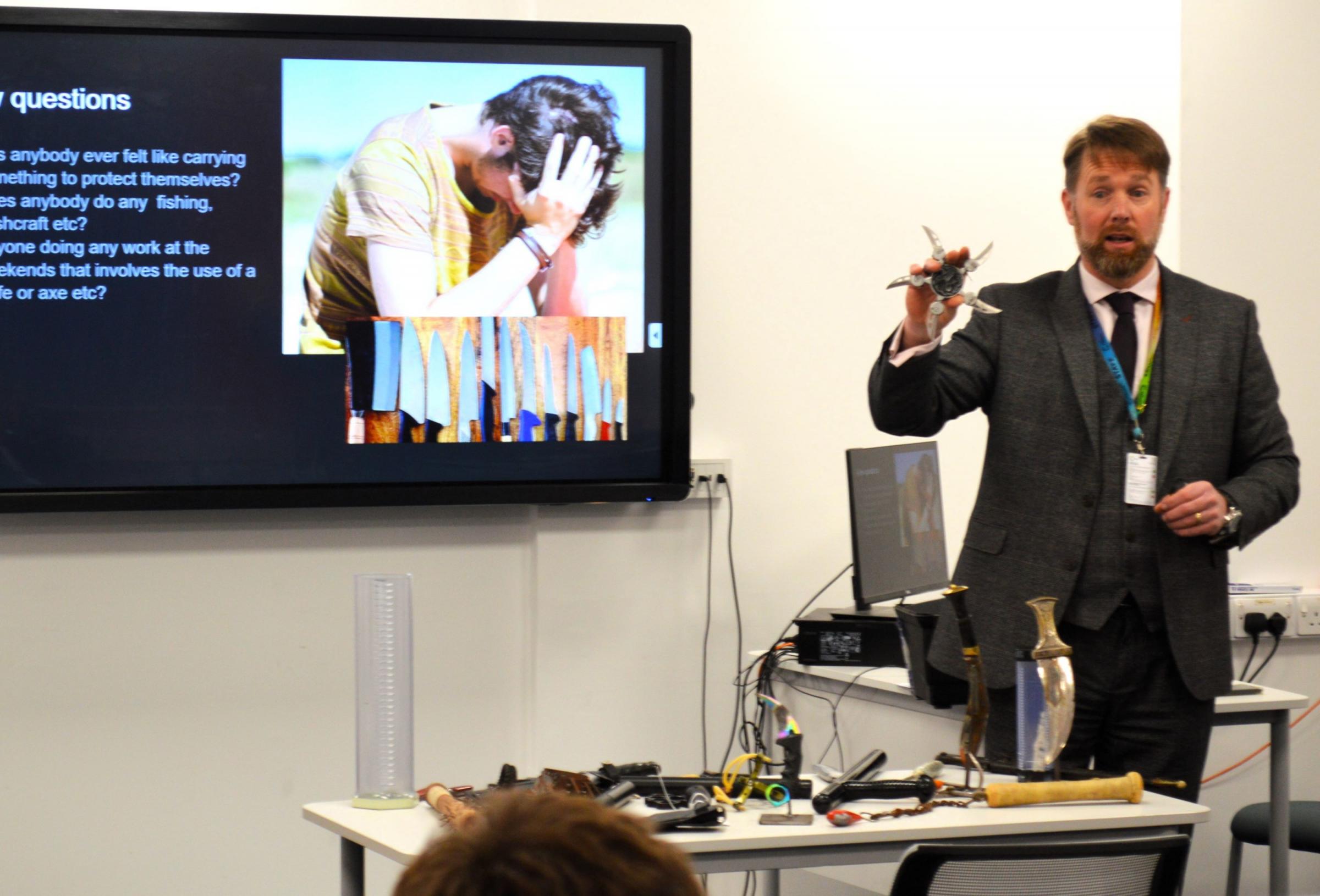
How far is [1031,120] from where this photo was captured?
3.85 metres

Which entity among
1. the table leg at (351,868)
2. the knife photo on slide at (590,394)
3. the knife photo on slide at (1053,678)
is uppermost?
the knife photo on slide at (590,394)

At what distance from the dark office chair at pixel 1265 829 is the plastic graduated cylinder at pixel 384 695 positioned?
2.14m

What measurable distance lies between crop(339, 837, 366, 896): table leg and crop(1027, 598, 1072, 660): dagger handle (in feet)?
3.63

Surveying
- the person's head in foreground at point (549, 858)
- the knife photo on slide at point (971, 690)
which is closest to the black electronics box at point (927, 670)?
the knife photo on slide at point (971, 690)

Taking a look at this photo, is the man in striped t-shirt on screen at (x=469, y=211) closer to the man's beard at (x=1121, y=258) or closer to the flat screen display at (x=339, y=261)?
the flat screen display at (x=339, y=261)

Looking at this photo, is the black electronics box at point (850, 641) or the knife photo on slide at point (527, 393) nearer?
the black electronics box at point (850, 641)

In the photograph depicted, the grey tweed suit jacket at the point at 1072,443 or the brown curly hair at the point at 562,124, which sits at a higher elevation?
the brown curly hair at the point at 562,124

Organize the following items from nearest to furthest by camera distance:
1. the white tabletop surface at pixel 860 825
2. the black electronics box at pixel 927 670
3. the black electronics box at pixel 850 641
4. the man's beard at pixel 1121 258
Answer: the white tabletop surface at pixel 860 825
the man's beard at pixel 1121 258
the black electronics box at pixel 927 670
the black electronics box at pixel 850 641

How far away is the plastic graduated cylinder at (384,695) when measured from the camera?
215 centimetres

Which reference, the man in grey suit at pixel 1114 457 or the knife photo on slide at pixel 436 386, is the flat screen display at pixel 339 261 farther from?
the man in grey suit at pixel 1114 457

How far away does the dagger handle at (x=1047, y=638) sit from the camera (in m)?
2.11

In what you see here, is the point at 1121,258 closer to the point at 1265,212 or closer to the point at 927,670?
the point at 927,670

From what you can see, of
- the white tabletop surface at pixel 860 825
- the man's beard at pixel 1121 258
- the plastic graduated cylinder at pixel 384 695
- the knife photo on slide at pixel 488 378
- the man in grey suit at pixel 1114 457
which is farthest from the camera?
the knife photo on slide at pixel 488 378

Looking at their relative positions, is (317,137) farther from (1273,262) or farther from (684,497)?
(1273,262)
